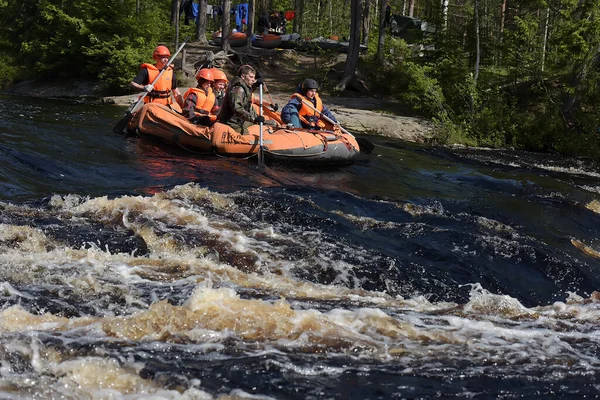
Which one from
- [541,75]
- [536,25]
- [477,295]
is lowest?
[477,295]

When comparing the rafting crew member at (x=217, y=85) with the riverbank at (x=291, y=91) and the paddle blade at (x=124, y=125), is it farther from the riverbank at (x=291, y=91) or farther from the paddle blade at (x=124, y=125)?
the riverbank at (x=291, y=91)

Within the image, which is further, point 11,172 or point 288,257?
point 11,172

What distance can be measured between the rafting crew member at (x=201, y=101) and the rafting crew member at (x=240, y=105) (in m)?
0.38

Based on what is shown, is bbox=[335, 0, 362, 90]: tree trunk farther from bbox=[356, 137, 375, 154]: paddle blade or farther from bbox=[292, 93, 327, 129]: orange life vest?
bbox=[292, 93, 327, 129]: orange life vest

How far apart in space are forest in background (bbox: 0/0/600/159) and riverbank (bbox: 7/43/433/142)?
1.97ft

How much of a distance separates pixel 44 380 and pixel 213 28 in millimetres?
33337

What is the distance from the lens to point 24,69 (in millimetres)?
27984

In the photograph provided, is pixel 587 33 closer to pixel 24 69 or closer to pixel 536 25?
pixel 536 25

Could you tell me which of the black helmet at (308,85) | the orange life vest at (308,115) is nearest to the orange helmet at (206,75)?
the orange life vest at (308,115)

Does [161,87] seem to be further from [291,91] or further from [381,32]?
[381,32]

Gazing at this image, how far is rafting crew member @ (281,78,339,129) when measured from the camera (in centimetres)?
1262

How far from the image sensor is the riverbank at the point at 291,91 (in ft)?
58.1

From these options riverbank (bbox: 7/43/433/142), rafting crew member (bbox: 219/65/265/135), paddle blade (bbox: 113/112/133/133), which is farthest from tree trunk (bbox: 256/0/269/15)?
rafting crew member (bbox: 219/65/265/135)

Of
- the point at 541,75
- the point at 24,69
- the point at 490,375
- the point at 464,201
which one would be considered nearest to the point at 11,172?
the point at 464,201
